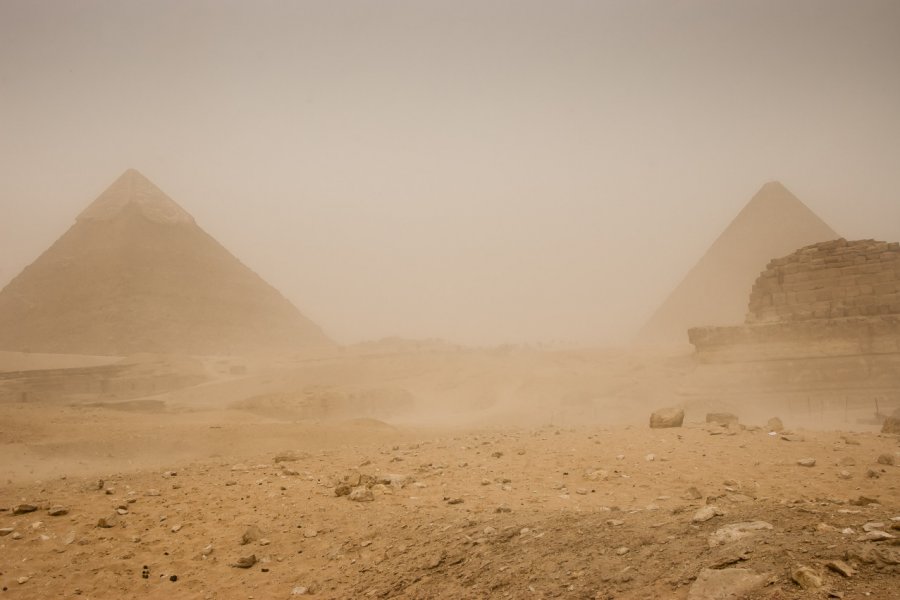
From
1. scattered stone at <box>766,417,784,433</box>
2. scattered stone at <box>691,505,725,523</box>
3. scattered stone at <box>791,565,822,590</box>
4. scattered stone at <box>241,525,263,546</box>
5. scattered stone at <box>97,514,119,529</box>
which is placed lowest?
scattered stone at <box>766,417,784,433</box>

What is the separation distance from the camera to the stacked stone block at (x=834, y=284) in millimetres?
11727

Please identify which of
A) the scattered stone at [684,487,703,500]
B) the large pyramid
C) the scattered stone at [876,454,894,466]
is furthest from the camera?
the large pyramid

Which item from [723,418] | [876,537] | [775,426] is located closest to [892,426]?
[775,426]

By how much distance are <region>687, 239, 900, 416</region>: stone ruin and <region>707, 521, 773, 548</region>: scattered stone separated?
10370 millimetres

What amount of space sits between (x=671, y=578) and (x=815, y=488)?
2.59 metres

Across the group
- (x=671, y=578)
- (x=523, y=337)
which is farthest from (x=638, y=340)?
(x=671, y=578)

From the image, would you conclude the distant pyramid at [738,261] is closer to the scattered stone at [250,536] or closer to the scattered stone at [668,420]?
the scattered stone at [668,420]

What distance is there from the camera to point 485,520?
11.4 feet

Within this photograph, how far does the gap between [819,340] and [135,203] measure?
141 feet

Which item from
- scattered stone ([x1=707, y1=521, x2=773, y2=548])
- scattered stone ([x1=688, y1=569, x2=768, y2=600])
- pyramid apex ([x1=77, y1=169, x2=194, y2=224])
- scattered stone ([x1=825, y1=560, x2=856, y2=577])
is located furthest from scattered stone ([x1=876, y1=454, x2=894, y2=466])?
pyramid apex ([x1=77, y1=169, x2=194, y2=224])

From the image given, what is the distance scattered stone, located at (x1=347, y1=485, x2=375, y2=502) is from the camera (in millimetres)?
4320

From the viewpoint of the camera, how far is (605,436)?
271 inches

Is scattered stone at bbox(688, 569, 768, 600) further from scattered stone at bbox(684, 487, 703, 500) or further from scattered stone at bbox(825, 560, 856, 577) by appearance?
scattered stone at bbox(684, 487, 703, 500)

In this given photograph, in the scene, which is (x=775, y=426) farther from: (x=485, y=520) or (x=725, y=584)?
(x=725, y=584)
